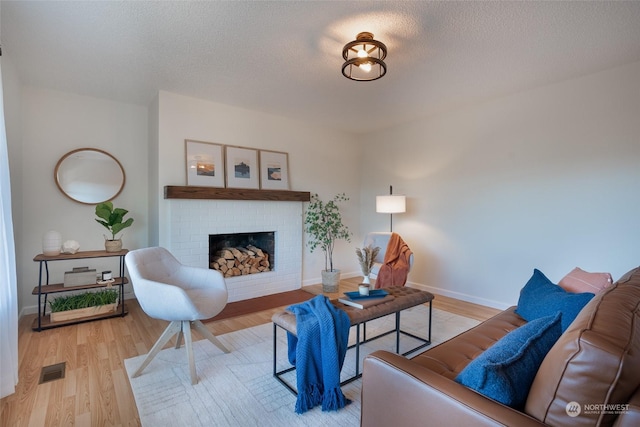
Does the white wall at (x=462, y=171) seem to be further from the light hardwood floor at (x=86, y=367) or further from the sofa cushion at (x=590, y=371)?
the sofa cushion at (x=590, y=371)

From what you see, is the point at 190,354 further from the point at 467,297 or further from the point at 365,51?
the point at 467,297

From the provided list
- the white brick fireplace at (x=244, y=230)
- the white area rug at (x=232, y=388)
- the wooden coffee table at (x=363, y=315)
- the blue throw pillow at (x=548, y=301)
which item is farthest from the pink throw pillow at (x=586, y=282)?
the white brick fireplace at (x=244, y=230)

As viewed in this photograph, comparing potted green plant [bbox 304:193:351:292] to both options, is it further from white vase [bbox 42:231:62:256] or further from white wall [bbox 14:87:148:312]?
white vase [bbox 42:231:62:256]

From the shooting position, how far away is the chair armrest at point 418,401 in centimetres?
87

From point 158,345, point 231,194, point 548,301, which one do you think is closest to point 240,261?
point 231,194

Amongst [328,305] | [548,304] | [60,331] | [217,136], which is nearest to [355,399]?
[328,305]

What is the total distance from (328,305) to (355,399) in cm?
58

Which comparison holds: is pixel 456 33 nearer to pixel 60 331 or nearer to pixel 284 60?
pixel 284 60

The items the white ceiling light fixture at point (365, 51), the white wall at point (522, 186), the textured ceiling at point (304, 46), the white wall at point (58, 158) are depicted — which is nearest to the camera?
the textured ceiling at point (304, 46)

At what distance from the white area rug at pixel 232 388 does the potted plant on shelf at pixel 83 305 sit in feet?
3.93

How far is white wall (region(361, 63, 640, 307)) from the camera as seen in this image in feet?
9.35

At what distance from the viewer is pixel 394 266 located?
11.5 feet

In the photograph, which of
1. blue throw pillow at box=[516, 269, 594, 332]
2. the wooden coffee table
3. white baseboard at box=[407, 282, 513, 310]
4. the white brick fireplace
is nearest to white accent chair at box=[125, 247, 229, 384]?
the wooden coffee table

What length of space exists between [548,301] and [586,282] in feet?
1.46
